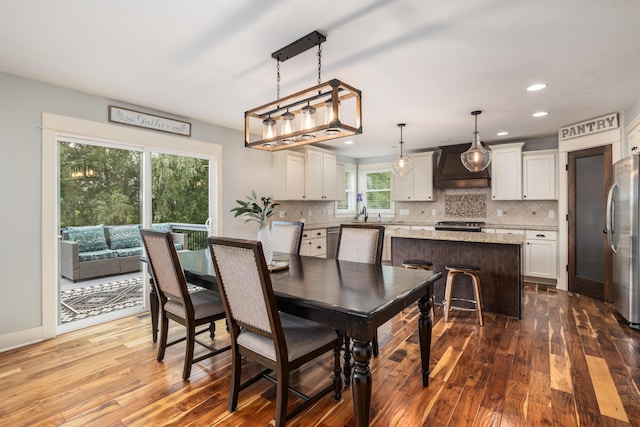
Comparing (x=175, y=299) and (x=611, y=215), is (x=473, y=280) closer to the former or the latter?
(x=611, y=215)

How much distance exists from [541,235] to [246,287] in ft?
16.5

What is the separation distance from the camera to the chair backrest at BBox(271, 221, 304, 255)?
321 cm

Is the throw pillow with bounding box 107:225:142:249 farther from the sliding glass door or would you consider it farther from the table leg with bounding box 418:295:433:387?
the table leg with bounding box 418:295:433:387

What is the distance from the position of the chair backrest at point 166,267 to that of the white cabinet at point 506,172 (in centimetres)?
522

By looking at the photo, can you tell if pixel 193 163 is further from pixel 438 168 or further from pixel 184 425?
pixel 438 168

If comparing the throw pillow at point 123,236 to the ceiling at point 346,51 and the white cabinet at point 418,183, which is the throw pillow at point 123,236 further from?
the white cabinet at point 418,183

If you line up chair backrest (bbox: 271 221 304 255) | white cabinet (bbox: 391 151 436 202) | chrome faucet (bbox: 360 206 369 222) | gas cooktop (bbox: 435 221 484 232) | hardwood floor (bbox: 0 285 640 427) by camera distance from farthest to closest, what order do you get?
chrome faucet (bbox: 360 206 369 222), white cabinet (bbox: 391 151 436 202), gas cooktop (bbox: 435 221 484 232), chair backrest (bbox: 271 221 304 255), hardwood floor (bbox: 0 285 640 427)

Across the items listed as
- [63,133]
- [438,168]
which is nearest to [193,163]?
[63,133]

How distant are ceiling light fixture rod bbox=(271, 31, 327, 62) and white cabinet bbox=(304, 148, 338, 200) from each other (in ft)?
10.2

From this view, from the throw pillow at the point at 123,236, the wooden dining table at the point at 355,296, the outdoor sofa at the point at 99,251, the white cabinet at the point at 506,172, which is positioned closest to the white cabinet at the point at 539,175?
the white cabinet at the point at 506,172

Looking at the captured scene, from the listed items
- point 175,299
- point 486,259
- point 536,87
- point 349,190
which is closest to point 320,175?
point 349,190

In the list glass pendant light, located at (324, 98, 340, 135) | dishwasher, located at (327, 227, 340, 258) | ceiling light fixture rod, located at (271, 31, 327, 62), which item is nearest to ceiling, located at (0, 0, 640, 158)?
ceiling light fixture rod, located at (271, 31, 327, 62)

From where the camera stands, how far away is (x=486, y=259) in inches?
145

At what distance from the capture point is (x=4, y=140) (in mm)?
2768
